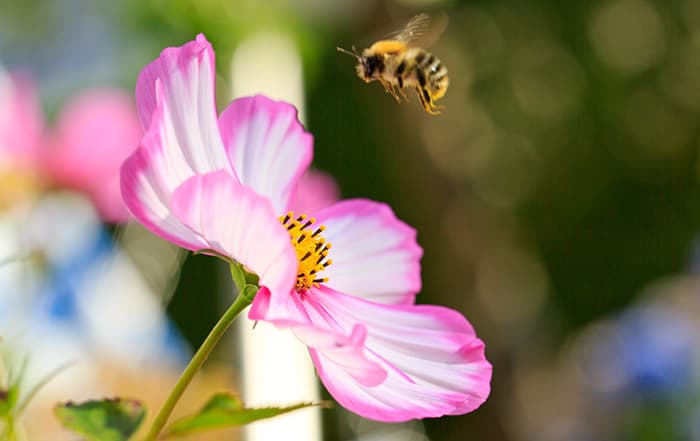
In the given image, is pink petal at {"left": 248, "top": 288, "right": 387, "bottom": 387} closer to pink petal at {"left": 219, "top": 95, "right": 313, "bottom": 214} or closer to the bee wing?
pink petal at {"left": 219, "top": 95, "right": 313, "bottom": 214}

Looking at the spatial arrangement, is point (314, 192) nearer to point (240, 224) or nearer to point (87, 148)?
point (87, 148)

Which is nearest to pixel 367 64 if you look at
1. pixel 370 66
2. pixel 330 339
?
pixel 370 66

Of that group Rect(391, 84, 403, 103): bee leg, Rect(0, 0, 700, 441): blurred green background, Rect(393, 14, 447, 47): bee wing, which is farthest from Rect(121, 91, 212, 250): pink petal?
Rect(0, 0, 700, 441): blurred green background

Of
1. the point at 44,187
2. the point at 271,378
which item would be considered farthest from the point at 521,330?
the point at 44,187

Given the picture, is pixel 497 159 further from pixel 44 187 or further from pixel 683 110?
pixel 44 187

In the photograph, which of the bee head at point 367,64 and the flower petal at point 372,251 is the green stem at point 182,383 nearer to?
the flower petal at point 372,251

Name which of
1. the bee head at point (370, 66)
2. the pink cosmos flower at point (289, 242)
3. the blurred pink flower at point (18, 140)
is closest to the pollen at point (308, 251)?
the pink cosmos flower at point (289, 242)
